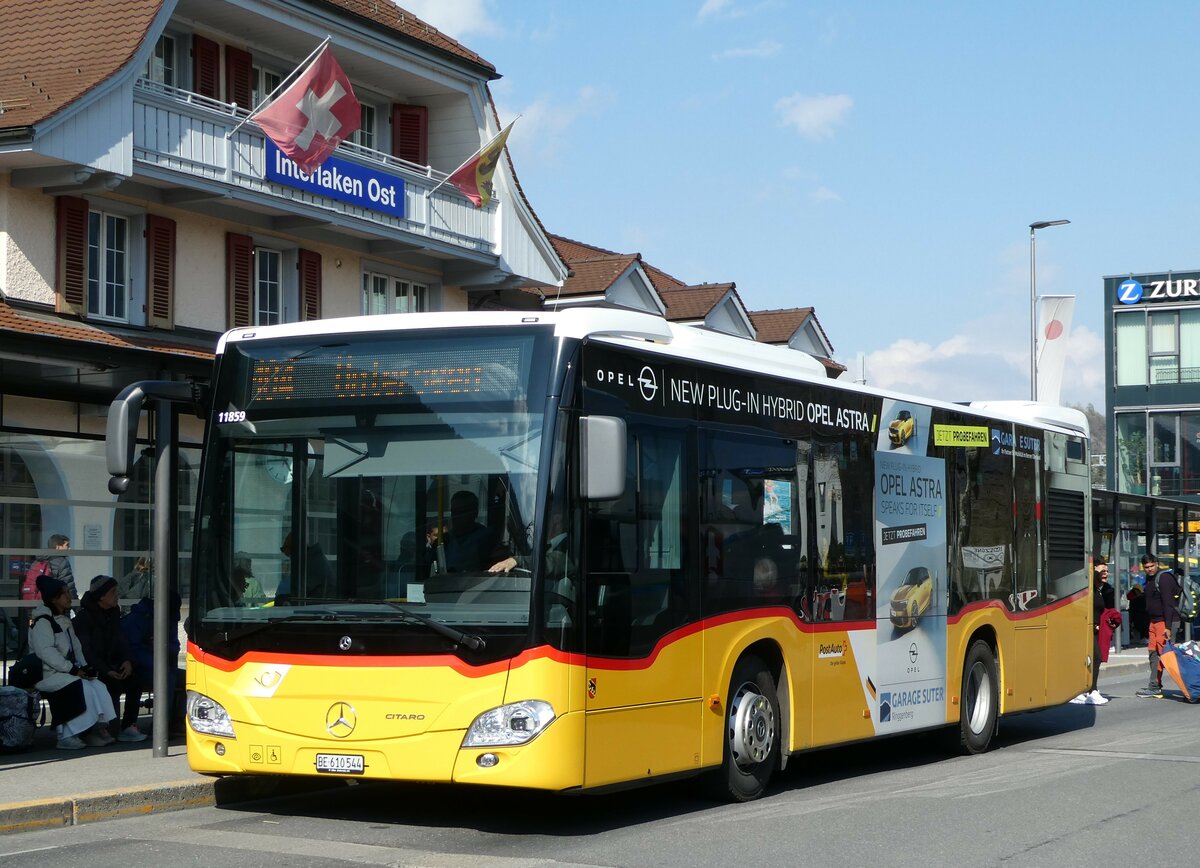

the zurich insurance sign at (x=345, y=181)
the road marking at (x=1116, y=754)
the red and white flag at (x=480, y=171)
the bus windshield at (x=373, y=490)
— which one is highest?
the red and white flag at (x=480, y=171)

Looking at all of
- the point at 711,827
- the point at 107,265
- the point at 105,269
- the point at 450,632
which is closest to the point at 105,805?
the point at 450,632

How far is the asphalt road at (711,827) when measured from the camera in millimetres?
8719

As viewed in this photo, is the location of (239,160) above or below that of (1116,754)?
above

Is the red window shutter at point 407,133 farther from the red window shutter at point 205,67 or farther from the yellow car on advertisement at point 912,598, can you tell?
the yellow car on advertisement at point 912,598

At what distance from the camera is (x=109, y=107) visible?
2038cm

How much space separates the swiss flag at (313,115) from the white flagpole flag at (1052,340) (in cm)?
1518

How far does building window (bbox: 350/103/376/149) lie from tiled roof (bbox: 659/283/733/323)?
43.4 feet

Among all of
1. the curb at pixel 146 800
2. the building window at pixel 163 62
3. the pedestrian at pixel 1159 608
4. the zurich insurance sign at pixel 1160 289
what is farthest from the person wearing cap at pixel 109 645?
the zurich insurance sign at pixel 1160 289

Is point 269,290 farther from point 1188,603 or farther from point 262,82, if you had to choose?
point 1188,603

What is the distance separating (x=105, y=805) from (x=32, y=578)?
32.2 feet

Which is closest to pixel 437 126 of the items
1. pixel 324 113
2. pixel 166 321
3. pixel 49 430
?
pixel 324 113

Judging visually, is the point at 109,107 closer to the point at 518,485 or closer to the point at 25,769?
the point at 25,769

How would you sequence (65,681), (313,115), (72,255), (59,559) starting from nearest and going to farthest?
(65,681) < (59,559) < (72,255) < (313,115)

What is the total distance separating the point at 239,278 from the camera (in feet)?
78.7
